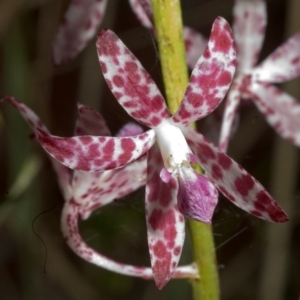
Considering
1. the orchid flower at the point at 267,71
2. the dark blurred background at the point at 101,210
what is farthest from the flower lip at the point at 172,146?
the dark blurred background at the point at 101,210

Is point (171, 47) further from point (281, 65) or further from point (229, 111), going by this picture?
point (281, 65)

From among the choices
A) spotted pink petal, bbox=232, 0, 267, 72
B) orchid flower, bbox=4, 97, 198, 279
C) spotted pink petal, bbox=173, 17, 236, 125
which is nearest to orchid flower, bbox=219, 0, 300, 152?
spotted pink petal, bbox=232, 0, 267, 72

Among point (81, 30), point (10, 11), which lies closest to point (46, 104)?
point (10, 11)

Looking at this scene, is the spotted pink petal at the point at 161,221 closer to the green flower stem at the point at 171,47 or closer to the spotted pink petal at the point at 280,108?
the green flower stem at the point at 171,47

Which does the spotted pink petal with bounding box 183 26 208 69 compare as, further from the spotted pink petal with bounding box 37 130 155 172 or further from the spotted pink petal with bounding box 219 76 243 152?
the spotted pink petal with bounding box 37 130 155 172

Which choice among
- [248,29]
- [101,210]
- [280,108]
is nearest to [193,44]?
[248,29]
